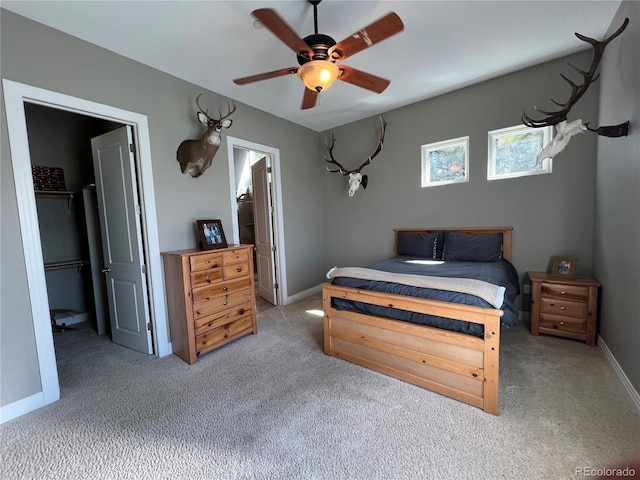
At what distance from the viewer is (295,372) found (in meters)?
2.35

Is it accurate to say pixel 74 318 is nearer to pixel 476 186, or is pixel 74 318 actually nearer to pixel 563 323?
pixel 476 186

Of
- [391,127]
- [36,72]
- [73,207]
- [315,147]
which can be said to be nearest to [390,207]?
[391,127]

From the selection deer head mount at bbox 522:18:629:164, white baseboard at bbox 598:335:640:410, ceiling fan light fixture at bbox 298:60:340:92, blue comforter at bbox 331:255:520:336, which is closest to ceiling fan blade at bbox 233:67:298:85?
ceiling fan light fixture at bbox 298:60:340:92

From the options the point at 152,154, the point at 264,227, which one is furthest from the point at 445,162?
the point at 152,154

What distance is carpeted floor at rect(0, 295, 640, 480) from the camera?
143cm

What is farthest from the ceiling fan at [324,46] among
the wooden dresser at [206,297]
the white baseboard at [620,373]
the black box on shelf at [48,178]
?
the black box on shelf at [48,178]

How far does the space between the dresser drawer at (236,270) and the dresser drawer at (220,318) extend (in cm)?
36

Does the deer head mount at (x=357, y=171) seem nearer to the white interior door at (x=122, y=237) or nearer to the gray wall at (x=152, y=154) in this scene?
the gray wall at (x=152, y=154)

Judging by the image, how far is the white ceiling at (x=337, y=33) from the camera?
1.94 metres

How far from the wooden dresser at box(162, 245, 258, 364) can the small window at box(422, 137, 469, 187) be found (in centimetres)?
278

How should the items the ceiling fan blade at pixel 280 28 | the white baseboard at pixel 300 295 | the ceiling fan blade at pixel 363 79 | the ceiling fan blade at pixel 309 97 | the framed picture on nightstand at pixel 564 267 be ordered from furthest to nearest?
the white baseboard at pixel 300 295
the framed picture on nightstand at pixel 564 267
the ceiling fan blade at pixel 309 97
the ceiling fan blade at pixel 363 79
the ceiling fan blade at pixel 280 28

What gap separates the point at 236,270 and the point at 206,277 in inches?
14.2

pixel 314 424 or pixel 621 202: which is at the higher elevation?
pixel 621 202

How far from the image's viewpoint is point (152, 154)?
2645 mm
